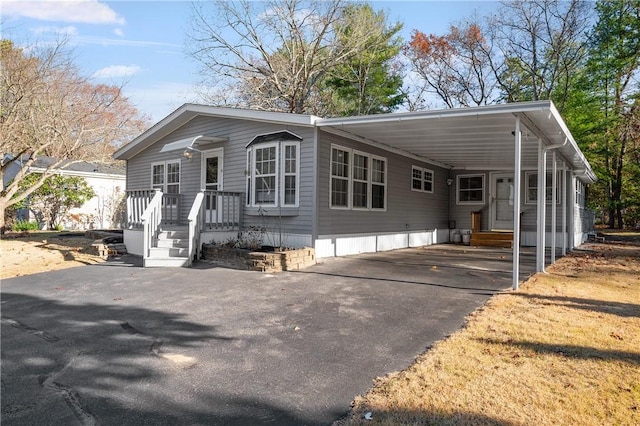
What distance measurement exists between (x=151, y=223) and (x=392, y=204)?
6673mm

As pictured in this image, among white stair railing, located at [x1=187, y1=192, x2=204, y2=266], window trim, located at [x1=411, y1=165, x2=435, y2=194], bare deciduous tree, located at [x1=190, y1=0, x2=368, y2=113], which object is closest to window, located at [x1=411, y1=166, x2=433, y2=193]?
window trim, located at [x1=411, y1=165, x2=435, y2=194]

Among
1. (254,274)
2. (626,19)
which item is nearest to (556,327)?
(254,274)

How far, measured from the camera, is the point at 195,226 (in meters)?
8.90

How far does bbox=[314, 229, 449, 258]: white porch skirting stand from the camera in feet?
30.7

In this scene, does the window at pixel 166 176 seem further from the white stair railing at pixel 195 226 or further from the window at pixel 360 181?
the window at pixel 360 181

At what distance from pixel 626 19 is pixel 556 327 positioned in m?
24.2

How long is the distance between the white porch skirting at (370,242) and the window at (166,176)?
5.86 metres

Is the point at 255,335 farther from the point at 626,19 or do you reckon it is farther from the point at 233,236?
the point at 626,19

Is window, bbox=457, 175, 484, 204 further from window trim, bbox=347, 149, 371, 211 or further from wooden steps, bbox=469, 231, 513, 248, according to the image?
window trim, bbox=347, 149, 371, 211

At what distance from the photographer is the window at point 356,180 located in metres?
9.63

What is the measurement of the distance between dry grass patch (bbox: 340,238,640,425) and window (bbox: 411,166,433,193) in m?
8.12

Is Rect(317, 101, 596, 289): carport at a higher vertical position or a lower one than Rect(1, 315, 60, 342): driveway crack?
higher

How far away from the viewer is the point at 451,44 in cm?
2538

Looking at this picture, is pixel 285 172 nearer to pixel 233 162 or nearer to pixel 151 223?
pixel 233 162
